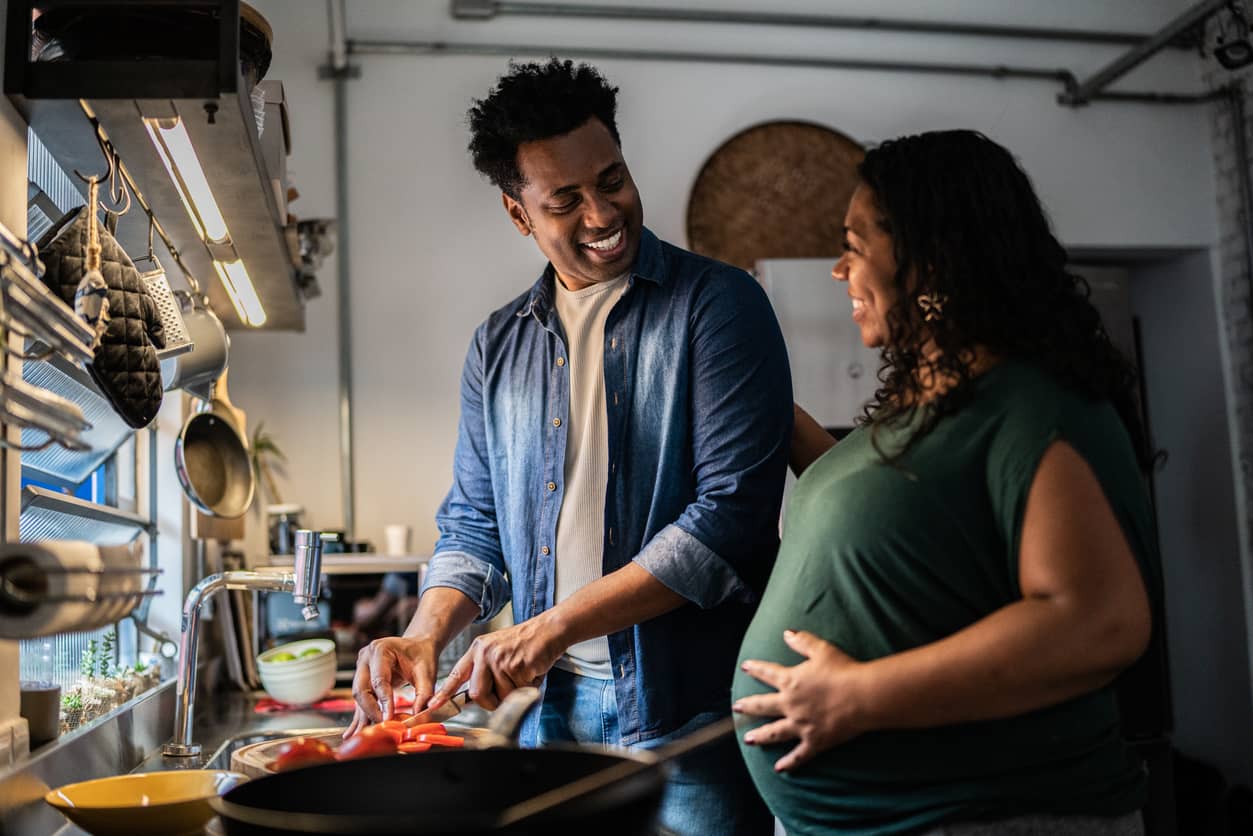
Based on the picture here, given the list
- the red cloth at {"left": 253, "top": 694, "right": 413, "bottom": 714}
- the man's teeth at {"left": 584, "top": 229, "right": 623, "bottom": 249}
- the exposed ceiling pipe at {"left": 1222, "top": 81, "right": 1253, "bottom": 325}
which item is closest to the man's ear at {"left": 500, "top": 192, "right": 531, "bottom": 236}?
the man's teeth at {"left": 584, "top": 229, "right": 623, "bottom": 249}

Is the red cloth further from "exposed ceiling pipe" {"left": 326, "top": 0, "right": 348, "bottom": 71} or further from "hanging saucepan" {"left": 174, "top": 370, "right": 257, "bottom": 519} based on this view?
"exposed ceiling pipe" {"left": 326, "top": 0, "right": 348, "bottom": 71}

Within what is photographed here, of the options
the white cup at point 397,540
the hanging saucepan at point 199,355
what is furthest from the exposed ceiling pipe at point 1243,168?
the hanging saucepan at point 199,355

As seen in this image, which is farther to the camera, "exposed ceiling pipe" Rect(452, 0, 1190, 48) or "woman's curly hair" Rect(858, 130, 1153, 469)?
"exposed ceiling pipe" Rect(452, 0, 1190, 48)

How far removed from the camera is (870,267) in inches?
45.1

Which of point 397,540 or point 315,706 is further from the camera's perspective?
point 397,540

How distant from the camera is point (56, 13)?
1177 mm

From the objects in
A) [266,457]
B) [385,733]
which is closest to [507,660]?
[385,733]

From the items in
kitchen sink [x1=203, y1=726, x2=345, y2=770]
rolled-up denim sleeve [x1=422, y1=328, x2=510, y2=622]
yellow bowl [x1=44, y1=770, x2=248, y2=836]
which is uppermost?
rolled-up denim sleeve [x1=422, y1=328, x2=510, y2=622]

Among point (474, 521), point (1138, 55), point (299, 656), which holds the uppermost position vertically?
point (1138, 55)

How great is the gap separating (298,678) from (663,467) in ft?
4.80

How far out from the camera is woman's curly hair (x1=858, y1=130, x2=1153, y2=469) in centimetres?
104

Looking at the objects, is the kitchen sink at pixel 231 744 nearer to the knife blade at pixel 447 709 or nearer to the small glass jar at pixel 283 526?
the knife blade at pixel 447 709

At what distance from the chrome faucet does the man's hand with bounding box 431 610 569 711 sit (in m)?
0.41

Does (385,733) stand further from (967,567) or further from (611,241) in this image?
(611,241)
